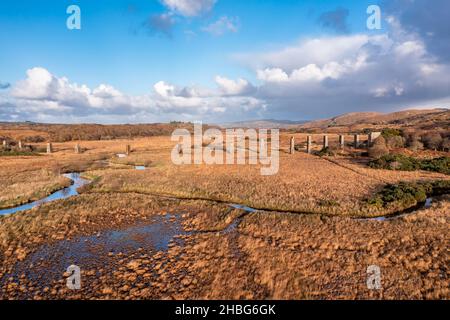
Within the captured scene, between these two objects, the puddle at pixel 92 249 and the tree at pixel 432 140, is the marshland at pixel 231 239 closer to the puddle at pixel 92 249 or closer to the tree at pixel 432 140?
the puddle at pixel 92 249

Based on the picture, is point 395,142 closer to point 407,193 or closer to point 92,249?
point 407,193

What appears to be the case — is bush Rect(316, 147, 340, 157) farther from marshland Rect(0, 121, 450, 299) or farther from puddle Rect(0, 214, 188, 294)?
puddle Rect(0, 214, 188, 294)

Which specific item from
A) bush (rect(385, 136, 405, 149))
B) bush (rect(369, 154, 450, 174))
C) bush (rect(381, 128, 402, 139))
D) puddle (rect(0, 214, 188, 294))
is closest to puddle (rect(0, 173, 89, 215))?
puddle (rect(0, 214, 188, 294))

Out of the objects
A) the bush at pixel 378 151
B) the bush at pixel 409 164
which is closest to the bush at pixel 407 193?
the bush at pixel 409 164

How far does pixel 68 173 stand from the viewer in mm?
30594

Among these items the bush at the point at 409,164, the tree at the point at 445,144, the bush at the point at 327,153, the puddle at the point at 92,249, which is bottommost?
the puddle at the point at 92,249

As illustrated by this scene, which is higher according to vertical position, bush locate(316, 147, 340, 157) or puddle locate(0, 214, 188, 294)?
bush locate(316, 147, 340, 157)

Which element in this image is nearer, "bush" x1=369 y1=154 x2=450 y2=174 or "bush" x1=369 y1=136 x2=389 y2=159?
"bush" x1=369 y1=154 x2=450 y2=174

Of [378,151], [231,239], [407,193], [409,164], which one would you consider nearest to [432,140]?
[378,151]

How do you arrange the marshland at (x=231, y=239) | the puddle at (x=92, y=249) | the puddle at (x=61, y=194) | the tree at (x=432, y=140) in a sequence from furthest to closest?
the tree at (x=432, y=140) < the puddle at (x=61, y=194) < the puddle at (x=92, y=249) < the marshland at (x=231, y=239)

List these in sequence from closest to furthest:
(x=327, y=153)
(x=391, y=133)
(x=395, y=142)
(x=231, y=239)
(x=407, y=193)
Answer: (x=231, y=239) < (x=407, y=193) < (x=327, y=153) < (x=395, y=142) < (x=391, y=133)

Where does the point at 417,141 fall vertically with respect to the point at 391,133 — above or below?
below
